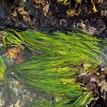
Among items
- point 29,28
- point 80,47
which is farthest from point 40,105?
point 29,28

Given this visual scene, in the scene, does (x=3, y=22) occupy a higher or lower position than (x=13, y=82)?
higher

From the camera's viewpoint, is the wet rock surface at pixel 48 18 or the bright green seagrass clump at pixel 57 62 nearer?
the bright green seagrass clump at pixel 57 62

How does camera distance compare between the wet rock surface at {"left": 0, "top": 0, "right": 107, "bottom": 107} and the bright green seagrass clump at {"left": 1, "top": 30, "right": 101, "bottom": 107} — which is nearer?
the bright green seagrass clump at {"left": 1, "top": 30, "right": 101, "bottom": 107}

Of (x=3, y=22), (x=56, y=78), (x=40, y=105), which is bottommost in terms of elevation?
(x=40, y=105)

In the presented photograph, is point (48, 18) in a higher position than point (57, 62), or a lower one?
higher

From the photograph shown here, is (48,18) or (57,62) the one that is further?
(48,18)

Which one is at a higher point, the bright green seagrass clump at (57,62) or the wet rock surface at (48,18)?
the wet rock surface at (48,18)

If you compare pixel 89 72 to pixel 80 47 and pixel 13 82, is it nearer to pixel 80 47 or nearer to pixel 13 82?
pixel 80 47

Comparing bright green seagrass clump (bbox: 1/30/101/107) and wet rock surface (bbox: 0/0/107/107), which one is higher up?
wet rock surface (bbox: 0/0/107/107)
